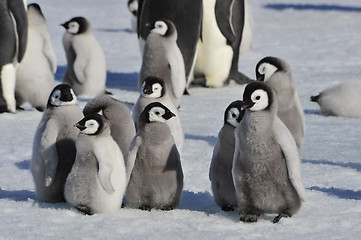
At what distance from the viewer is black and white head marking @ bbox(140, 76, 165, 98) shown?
15.9 ft

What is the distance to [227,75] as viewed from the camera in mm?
8828

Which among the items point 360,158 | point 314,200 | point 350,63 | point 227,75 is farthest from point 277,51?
point 314,200

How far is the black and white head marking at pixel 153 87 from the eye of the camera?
4832 millimetres

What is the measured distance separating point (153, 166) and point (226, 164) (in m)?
0.34

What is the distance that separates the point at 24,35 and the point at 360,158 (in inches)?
119

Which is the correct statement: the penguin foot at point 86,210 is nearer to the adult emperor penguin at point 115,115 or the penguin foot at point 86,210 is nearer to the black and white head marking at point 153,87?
the adult emperor penguin at point 115,115

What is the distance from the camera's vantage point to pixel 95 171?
12.7 ft

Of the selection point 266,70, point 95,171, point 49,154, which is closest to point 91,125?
point 95,171

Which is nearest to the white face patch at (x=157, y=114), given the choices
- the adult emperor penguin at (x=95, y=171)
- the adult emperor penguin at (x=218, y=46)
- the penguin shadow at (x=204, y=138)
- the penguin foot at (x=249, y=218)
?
the adult emperor penguin at (x=95, y=171)

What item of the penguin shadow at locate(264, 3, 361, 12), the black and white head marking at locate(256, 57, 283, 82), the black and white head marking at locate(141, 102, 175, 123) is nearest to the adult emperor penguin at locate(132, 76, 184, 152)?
the black and white head marking at locate(256, 57, 283, 82)

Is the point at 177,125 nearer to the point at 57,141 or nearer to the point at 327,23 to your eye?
the point at 57,141

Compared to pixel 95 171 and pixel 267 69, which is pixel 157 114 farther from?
pixel 267 69

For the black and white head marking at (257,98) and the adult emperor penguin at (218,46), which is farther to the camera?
the adult emperor penguin at (218,46)

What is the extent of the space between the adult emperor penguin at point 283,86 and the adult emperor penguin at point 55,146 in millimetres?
1432
